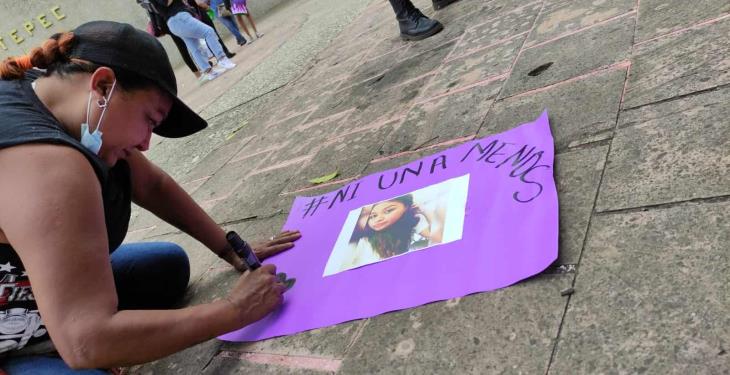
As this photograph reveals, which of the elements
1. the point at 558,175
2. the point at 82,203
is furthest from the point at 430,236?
the point at 82,203

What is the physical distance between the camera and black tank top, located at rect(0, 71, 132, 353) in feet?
3.46

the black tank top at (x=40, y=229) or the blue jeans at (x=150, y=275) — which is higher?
the black tank top at (x=40, y=229)

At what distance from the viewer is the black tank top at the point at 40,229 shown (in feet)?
3.46

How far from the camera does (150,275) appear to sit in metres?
1.68

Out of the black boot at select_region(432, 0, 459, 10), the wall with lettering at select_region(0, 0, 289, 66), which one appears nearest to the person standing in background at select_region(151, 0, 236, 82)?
the wall with lettering at select_region(0, 0, 289, 66)

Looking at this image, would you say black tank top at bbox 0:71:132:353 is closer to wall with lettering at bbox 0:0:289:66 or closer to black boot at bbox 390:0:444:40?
black boot at bbox 390:0:444:40

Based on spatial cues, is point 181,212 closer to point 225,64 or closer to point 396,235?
point 396,235

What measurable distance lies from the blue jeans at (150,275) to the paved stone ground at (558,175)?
4.0 inches

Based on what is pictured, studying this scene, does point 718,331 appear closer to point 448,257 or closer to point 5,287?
point 448,257

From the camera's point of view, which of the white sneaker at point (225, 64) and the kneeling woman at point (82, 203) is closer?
the kneeling woman at point (82, 203)

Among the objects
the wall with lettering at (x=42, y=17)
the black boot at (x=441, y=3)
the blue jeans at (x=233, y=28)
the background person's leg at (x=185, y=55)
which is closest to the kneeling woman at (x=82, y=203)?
the black boot at (x=441, y=3)

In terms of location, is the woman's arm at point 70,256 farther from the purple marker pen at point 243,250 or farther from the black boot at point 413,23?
the black boot at point 413,23

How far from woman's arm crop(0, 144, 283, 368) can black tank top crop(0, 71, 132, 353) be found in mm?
42

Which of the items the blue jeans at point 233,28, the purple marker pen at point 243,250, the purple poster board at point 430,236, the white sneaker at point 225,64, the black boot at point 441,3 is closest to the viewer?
the purple poster board at point 430,236
